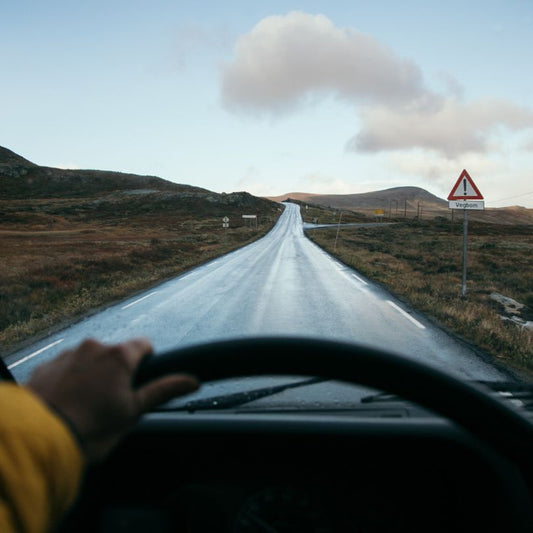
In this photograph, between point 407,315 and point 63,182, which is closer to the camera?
point 407,315

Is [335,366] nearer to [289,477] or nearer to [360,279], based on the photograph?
[289,477]

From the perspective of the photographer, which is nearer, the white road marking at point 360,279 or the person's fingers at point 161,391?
the person's fingers at point 161,391

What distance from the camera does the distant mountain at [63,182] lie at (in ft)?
405

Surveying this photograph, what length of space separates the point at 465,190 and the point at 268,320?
6.22 m

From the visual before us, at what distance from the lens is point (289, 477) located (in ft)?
5.13

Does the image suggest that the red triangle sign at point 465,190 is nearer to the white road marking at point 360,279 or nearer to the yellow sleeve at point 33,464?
the white road marking at point 360,279

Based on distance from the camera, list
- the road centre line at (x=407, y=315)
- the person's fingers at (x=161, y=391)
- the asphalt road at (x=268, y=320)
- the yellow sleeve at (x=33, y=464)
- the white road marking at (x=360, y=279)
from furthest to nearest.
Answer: the white road marking at (x=360, y=279)
the road centre line at (x=407, y=315)
the asphalt road at (x=268, y=320)
the person's fingers at (x=161, y=391)
the yellow sleeve at (x=33, y=464)

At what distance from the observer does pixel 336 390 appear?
3834 millimetres

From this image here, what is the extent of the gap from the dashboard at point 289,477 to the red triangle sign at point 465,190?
10073 mm

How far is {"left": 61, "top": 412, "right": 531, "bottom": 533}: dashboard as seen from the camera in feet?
4.74

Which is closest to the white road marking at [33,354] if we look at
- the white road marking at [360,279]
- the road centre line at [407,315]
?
the road centre line at [407,315]

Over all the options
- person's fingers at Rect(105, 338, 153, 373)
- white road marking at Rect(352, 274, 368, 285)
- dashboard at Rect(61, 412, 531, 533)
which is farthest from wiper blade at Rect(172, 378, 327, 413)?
white road marking at Rect(352, 274, 368, 285)

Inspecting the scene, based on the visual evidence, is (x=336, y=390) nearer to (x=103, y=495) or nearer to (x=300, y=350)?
(x=103, y=495)

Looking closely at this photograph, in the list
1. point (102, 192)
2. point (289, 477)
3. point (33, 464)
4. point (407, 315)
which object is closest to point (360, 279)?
point (407, 315)
